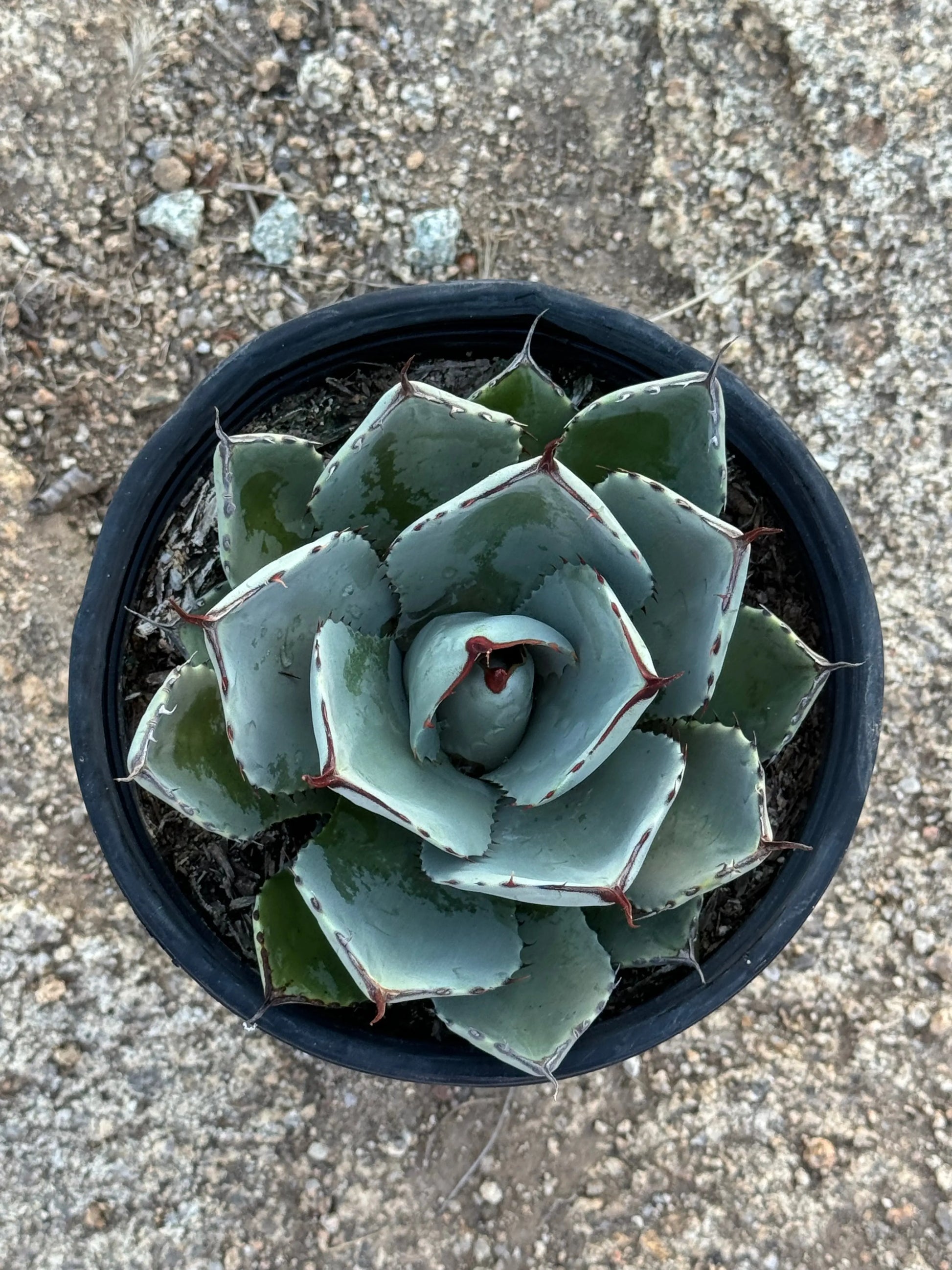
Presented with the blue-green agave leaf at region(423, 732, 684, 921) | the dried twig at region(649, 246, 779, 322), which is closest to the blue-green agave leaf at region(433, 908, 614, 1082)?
the blue-green agave leaf at region(423, 732, 684, 921)

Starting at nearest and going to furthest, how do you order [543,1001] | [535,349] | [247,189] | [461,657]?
[461,657] < [543,1001] < [535,349] < [247,189]

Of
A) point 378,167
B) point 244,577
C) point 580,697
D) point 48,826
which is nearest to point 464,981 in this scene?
point 580,697

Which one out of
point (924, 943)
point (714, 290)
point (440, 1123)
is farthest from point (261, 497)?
point (924, 943)

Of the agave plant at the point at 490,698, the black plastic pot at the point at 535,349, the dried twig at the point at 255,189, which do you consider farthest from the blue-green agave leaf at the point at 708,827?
the dried twig at the point at 255,189

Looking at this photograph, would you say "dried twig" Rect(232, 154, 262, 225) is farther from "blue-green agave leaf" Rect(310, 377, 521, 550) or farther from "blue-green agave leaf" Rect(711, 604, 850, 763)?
"blue-green agave leaf" Rect(711, 604, 850, 763)

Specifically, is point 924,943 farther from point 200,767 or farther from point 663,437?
point 200,767

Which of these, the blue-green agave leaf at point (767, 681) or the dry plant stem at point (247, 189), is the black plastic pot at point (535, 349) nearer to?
the blue-green agave leaf at point (767, 681)
